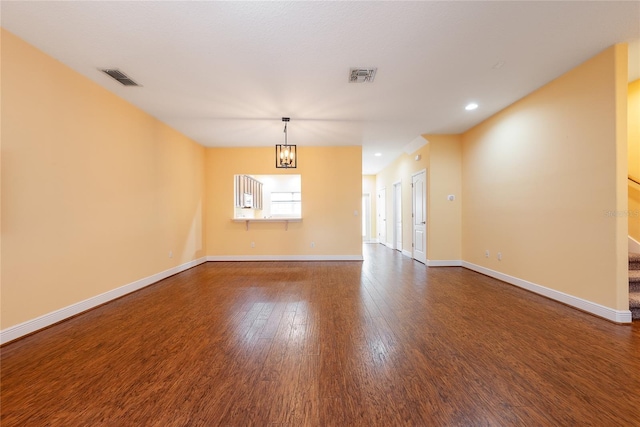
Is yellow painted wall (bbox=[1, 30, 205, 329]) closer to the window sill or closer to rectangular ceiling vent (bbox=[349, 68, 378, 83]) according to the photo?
the window sill

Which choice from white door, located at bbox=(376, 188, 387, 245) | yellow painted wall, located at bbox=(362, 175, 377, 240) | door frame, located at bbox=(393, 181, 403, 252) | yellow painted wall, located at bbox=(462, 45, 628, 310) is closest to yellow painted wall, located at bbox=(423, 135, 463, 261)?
yellow painted wall, located at bbox=(462, 45, 628, 310)

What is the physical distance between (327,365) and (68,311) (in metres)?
2.92

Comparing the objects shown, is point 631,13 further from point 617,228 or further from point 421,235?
point 421,235

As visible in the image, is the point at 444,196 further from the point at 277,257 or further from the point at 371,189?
the point at 371,189

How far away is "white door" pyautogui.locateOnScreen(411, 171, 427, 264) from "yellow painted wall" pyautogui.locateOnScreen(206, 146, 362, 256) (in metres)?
1.38

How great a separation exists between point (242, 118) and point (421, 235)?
4.51m

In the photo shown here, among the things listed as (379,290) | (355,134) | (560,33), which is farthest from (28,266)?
(560,33)

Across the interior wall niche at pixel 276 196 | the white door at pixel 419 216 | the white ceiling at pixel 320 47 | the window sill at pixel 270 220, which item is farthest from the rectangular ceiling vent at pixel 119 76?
the white door at pixel 419 216

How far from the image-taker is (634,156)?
319 cm

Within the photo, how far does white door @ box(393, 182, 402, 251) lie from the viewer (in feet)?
24.7

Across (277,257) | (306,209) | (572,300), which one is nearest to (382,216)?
(306,209)

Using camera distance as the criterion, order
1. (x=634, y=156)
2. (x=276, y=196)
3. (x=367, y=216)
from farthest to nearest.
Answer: (x=367, y=216)
(x=276, y=196)
(x=634, y=156)

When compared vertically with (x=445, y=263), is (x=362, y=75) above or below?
above

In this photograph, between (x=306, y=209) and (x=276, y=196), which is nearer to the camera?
(x=306, y=209)
